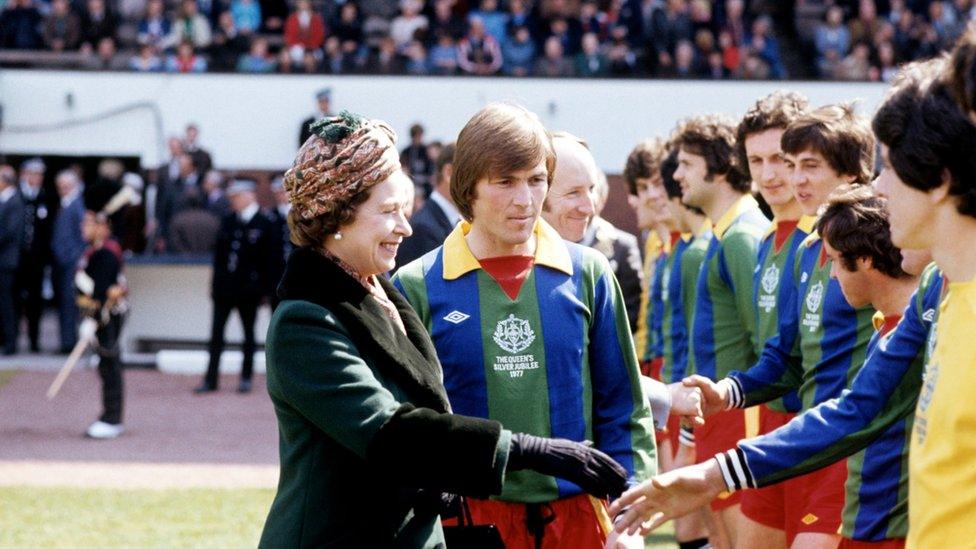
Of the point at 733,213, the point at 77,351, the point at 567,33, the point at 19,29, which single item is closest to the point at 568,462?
the point at 733,213

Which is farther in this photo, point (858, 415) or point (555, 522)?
point (555, 522)

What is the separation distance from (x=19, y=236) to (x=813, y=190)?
603 inches

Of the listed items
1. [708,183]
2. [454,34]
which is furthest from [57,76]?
[708,183]

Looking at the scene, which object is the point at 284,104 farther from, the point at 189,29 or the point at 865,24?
the point at 865,24

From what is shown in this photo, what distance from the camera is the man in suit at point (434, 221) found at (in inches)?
287

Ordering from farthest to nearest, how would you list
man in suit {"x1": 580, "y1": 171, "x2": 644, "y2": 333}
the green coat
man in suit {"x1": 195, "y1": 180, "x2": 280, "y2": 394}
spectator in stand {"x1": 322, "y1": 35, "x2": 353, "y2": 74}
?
1. spectator in stand {"x1": 322, "y1": 35, "x2": 353, "y2": 74}
2. man in suit {"x1": 195, "y1": 180, "x2": 280, "y2": 394}
3. man in suit {"x1": 580, "y1": 171, "x2": 644, "y2": 333}
4. the green coat

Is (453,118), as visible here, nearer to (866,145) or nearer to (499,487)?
(866,145)

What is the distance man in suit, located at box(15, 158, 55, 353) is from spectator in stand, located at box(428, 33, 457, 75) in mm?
6013

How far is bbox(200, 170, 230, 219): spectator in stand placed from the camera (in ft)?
61.6

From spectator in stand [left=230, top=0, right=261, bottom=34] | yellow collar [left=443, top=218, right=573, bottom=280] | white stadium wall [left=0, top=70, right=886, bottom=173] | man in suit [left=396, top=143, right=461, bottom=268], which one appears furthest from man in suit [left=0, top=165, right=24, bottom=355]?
yellow collar [left=443, top=218, right=573, bottom=280]

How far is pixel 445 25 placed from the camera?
22.4 meters

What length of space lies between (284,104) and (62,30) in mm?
3996

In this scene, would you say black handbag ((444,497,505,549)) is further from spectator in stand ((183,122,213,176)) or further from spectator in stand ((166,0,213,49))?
spectator in stand ((166,0,213,49))

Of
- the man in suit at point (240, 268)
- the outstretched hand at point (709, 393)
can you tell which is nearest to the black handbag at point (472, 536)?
the outstretched hand at point (709, 393)
